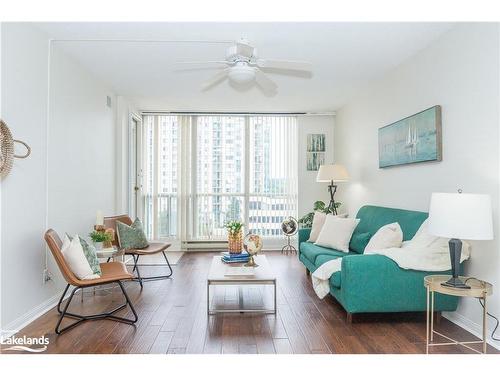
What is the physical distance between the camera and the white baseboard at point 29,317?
111 inches

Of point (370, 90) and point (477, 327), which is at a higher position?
point (370, 90)

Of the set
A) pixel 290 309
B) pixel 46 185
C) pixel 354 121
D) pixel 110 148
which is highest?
pixel 354 121

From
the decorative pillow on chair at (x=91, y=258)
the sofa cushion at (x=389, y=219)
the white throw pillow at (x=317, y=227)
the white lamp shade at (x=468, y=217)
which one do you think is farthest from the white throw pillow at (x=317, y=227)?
the decorative pillow on chair at (x=91, y=258)

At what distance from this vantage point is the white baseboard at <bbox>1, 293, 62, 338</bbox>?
2.83 meters

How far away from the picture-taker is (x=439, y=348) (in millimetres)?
2592

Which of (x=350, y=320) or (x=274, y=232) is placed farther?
(x=274, y=232)

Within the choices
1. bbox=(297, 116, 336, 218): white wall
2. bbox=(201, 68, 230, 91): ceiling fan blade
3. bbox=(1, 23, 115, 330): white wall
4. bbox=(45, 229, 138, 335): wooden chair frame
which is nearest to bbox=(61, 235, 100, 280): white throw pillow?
bbox=(45, 229, 138, 335): wooden chair frame

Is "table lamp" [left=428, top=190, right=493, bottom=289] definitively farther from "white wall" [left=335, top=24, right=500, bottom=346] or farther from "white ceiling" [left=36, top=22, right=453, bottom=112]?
"white ceiling" [left=36, top=22, right=453, bottom=112]

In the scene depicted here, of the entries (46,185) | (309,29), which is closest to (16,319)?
(46,185)

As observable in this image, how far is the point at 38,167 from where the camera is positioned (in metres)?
3.31

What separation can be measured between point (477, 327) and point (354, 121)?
365cm

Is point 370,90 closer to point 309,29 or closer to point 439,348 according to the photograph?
point 309,29

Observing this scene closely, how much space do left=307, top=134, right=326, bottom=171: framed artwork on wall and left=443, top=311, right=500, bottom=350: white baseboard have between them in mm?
4026
